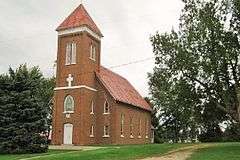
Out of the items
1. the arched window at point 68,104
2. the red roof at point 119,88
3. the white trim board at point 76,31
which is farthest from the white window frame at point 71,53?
the arched window at point 68,104

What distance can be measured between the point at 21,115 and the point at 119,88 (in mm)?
18296

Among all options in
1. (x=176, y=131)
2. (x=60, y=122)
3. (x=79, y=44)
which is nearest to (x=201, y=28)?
(x=79, y=44)

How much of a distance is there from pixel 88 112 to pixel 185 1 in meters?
17.8

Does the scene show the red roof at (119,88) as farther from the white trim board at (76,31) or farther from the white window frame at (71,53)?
the white trim board at (76,31)

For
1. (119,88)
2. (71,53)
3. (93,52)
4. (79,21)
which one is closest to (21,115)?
(71,53)

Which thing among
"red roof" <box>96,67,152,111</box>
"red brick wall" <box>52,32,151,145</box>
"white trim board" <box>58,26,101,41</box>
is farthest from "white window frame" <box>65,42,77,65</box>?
"red roof" <box>96,67,152,111</box>

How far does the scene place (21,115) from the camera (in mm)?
38844

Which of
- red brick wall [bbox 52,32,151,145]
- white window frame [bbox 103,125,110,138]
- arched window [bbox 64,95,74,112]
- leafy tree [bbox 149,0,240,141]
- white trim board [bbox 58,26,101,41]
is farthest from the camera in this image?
white window frame [bbox 103,125,110,138]

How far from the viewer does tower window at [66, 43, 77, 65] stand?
1913 inches

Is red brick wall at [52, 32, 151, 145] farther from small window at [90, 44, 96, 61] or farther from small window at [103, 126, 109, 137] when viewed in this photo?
small window at [90, 44, 96, 61]

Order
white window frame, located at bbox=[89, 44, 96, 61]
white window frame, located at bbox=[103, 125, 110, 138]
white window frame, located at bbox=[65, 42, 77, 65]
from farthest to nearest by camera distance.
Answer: white window frame, located at bbox=[89, 44, 96, 61] < white window frame, located at bbox=[103, 125, 110, 138] < white window frame, located at bbox=[65, 42, 77, 65]

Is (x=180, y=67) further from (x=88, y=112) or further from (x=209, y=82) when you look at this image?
(x=88, y=112)

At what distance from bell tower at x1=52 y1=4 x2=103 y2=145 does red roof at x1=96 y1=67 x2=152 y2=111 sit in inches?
70.1

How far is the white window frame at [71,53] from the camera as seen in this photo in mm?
48509
